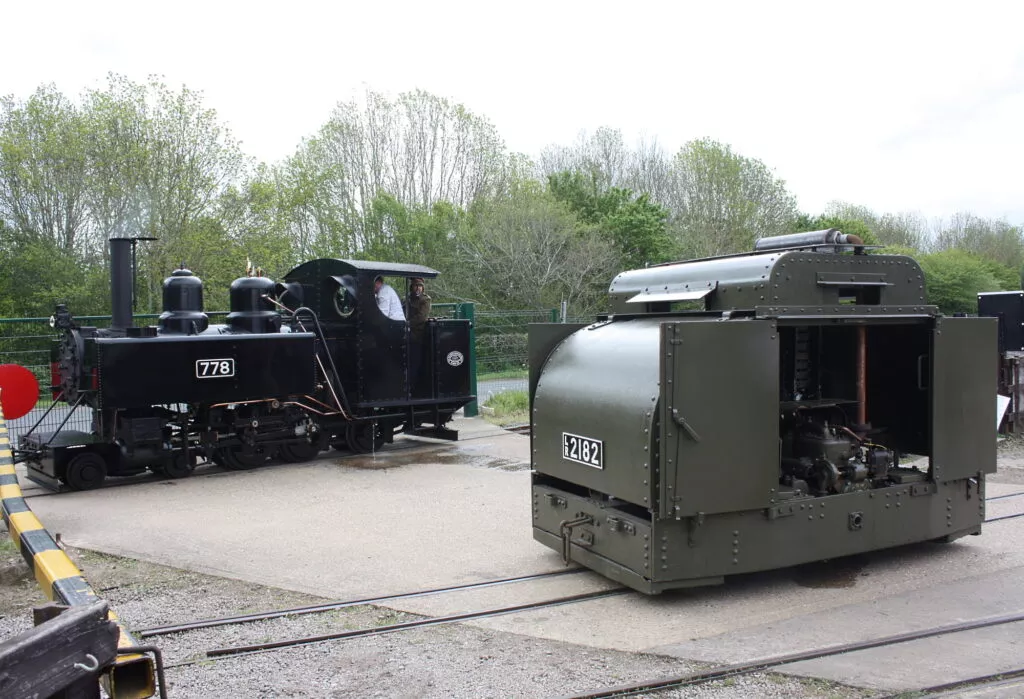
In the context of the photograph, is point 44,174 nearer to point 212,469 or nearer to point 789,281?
point 212,469

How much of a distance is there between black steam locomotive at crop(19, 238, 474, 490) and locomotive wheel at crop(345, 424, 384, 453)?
2cm

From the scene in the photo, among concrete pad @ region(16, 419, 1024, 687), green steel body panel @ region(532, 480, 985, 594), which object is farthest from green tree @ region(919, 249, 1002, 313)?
green steel body panel @ region(532, 480, 985, 594)

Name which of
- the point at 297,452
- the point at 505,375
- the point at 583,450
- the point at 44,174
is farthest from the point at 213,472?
the point at 44,174

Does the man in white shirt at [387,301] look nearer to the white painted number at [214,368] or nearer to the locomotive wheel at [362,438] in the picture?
the locomotive wheel at [362,438]

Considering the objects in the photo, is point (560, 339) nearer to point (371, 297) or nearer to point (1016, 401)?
point (371, 297)

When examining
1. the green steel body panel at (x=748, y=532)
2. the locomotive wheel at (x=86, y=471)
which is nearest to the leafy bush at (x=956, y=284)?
the green steel body panel at (x=748, y=532)

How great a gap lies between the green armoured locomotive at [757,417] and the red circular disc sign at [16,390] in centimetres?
568

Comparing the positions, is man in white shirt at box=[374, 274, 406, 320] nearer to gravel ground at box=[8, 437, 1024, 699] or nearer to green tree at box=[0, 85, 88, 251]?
gravel ground at box=[8, 437, 1024, 699]

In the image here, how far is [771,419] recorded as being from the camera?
5.21m

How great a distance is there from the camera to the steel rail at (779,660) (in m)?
3.99

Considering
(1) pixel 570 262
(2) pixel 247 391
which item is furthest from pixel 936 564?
(1) pixel 570 262

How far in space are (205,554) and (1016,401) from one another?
10788 mm

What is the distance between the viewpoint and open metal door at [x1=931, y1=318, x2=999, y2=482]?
19.8 ft

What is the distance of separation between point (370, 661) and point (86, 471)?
635 centimetres
